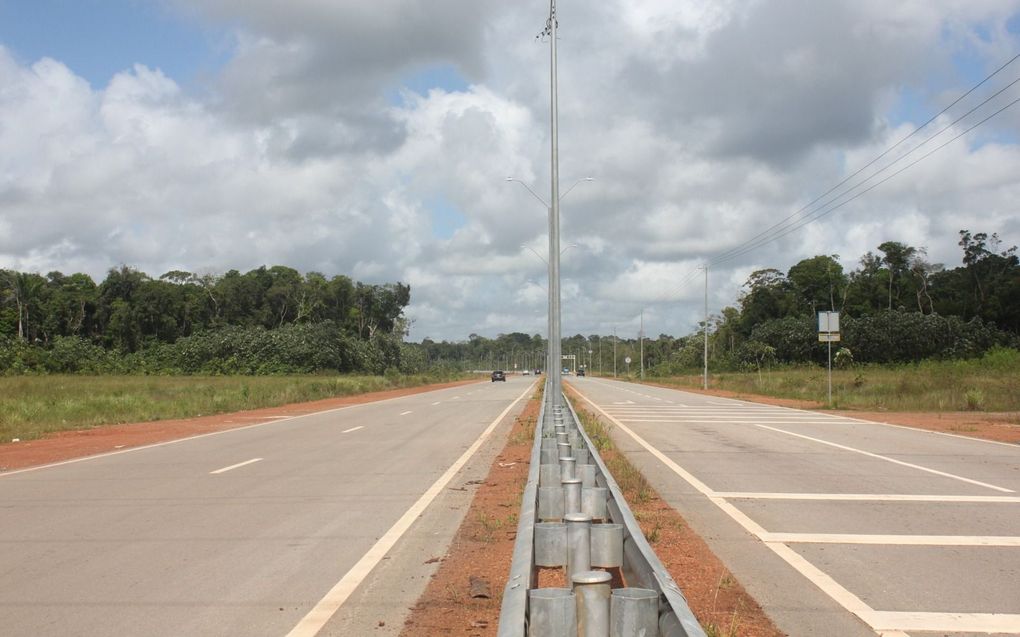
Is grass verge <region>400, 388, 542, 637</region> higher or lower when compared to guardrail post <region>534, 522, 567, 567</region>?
lower

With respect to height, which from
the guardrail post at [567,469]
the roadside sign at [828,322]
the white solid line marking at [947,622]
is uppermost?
the roadside sign at [828,322]

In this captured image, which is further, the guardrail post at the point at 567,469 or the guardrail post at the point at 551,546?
the guardrail post at the point at 567,469

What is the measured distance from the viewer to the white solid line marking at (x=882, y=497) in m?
10.7

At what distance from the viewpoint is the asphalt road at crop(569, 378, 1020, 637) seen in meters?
6.06

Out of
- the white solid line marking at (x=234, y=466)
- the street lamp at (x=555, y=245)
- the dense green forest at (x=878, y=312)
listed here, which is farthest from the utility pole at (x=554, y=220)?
the dense green forest at (x=878, y=312)

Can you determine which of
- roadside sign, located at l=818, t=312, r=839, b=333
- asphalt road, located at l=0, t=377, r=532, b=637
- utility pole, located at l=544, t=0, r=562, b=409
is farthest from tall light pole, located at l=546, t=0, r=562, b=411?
roadside sign, located at l=818, t=312, r=839, b=333

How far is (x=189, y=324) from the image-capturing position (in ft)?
334

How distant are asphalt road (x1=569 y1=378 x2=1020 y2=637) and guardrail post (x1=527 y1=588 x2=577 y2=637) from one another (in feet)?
7.70

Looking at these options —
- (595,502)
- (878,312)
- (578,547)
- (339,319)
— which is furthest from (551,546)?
(339,319)

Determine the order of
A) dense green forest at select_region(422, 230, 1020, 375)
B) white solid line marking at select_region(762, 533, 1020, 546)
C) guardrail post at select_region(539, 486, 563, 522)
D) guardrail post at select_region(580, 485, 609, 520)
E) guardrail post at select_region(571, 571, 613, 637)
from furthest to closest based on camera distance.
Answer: dense green forest at select_region(422, 230, 1020, 375) < white solid line marking at select_region(762, 533, 1020, 546) < guardrail post at select_region(539, 486, 563, 522) < guardrail post at select_region(580, 485, 609, 520) < guardrail post at select_region(571, 571, 613, 637)

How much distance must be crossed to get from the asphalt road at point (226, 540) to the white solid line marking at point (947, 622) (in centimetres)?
335

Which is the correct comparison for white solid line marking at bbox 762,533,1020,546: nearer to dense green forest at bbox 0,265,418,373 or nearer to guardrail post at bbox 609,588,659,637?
guardrail post at bbox 609,588,659,637

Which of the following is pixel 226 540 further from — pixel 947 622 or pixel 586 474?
pixel 947 622

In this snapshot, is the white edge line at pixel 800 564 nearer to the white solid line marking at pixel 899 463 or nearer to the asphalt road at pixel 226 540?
the asphalt road at pixel 226 540
